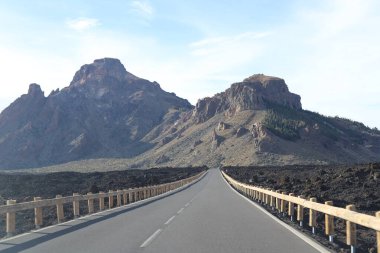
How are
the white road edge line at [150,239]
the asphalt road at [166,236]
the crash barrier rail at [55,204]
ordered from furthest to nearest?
1. the crash barrier rail at [55,204]
2. the white road edge line at [150,239]
3. the asphalt road at [166,236]

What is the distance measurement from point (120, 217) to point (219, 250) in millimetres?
9448

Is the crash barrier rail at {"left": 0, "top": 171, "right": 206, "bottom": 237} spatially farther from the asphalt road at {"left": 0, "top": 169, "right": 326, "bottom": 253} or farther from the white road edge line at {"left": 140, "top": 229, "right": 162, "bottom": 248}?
the white road edge line at {"left": 140, "top": 229, "right": 162, "bottom": 248}

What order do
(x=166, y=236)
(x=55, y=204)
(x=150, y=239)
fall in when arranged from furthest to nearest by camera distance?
(x=55, y=204)
(x=166, y=236)
(x=150, y=239)

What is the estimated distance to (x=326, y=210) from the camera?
526 inches

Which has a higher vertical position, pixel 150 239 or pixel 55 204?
pixel 55 204

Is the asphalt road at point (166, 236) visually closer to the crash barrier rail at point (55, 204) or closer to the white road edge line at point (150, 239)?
the white road edge line at point (150, 239)

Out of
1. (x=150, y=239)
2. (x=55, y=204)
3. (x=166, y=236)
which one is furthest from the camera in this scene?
(x=55, y=204)

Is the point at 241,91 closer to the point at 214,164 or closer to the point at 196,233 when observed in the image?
the point at 214,164

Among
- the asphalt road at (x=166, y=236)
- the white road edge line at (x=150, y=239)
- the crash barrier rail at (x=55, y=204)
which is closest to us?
the asphalt road at (x=166, y=236)

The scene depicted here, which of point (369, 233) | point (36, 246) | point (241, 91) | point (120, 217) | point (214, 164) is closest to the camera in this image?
point (36, 246)

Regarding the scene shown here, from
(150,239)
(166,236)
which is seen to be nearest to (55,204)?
(166,236)

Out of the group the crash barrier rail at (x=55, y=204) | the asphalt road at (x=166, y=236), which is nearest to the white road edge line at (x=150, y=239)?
the asphalt road at (x=166, y=236)

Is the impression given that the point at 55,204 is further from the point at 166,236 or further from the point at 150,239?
the point at 150,239

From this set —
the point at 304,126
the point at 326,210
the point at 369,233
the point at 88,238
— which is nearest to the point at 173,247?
the point at 88,238
